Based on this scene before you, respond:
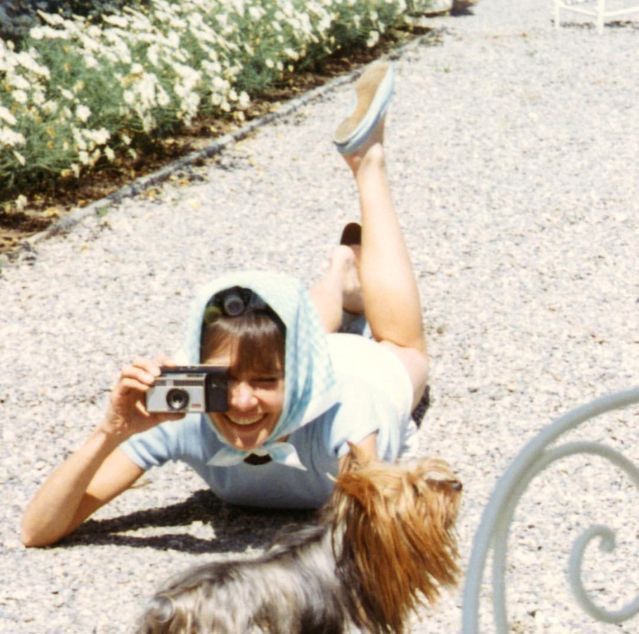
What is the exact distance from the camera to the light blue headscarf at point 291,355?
3193 mm

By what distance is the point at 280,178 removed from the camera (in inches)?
290

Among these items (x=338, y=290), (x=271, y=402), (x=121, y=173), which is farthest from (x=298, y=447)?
(x=121, y=173)

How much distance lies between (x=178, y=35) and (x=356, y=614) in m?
6.42

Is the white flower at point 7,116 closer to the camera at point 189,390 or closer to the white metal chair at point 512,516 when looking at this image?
the camera at point 189,390

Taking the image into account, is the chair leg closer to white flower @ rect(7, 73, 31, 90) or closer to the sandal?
white flower @ rect(7, 73, 31, 90)

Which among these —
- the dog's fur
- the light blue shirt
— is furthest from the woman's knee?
the dog's fur

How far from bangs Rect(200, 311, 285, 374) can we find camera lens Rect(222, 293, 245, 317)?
14 millimetres

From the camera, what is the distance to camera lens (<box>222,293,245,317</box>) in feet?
10.4

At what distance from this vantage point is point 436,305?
17.8ft

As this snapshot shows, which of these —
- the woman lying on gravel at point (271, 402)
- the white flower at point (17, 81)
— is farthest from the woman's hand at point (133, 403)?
the white flower at point (17, 81)

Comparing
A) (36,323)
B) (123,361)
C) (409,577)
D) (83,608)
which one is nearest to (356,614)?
(409,577)

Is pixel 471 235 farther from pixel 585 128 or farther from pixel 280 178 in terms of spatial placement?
pixel 585 128

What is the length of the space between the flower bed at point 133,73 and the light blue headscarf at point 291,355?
3.29 m

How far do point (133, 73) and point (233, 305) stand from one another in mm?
4567
